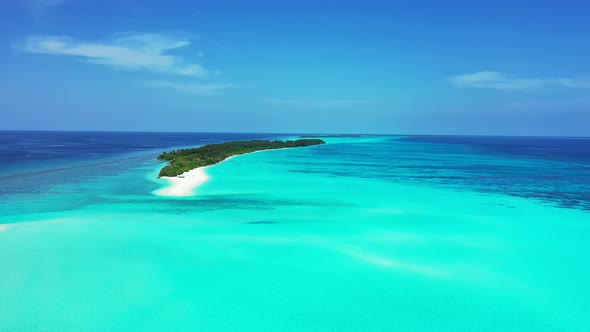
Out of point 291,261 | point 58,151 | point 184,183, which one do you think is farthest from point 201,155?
point 291,261

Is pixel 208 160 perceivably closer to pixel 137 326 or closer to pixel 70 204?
pixel 70 204

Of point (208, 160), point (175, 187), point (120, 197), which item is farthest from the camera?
point (208, 160)

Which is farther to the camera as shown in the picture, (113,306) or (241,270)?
(241,270)

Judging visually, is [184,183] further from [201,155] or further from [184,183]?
[201,155]

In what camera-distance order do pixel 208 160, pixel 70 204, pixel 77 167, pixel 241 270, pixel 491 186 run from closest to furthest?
1. pixel 241 270
2. pixel 70 204
3. pixel 491 186
4. pixel 77 167
5. pixel 208 160

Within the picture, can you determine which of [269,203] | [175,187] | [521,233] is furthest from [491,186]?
[175,187]

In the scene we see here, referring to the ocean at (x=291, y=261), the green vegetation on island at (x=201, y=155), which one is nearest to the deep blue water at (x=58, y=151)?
the green vegetation on island at (x=201, y=155)

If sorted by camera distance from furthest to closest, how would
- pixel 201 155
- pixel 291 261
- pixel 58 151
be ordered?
pixel 58 151
pixel 201 155
pixel 291 261
